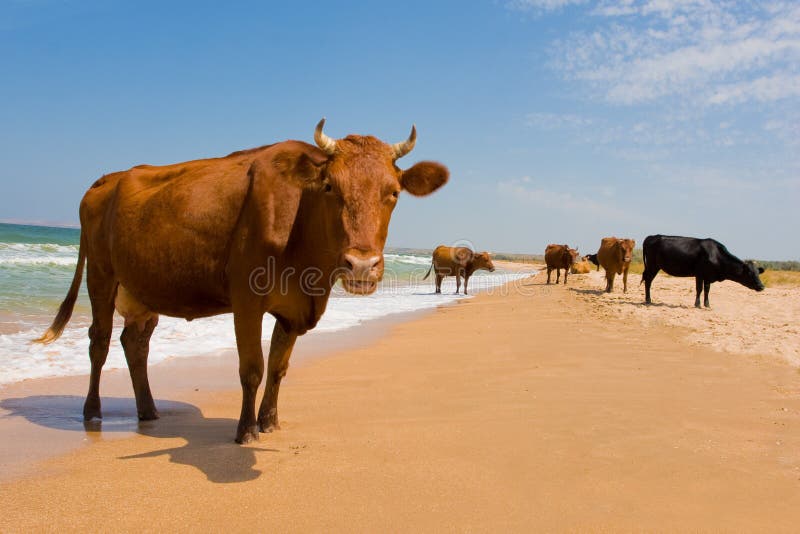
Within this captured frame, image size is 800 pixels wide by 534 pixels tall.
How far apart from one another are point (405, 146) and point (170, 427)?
113 inches

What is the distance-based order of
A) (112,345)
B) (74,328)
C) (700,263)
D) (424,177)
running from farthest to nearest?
(700,263)
(74,328)
(112,345)
(424,177)

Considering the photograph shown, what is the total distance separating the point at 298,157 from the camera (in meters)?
3.49

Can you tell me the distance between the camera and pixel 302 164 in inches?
137

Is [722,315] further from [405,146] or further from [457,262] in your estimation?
[457,262]

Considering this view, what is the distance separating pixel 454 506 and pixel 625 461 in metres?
1.29

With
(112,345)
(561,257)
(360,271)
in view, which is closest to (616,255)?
(561,257)

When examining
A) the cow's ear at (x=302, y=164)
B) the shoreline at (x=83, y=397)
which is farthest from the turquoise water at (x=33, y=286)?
the cow's ear at (x=302, y=164)

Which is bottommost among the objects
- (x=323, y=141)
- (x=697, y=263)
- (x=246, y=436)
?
(x=246, y=436)

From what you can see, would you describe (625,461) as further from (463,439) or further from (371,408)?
(371,408)

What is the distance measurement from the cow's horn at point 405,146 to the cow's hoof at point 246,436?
2147mm

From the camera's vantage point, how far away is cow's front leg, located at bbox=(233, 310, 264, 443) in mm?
3580

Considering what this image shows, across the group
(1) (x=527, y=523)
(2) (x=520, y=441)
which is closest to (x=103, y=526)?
(1) (x=527, y=523)

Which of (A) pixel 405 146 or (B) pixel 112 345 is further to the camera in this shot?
(B) pixel 112 345

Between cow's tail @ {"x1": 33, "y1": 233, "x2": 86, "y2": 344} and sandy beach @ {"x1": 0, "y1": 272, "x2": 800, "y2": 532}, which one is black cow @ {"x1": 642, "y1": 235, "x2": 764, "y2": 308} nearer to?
sandy beach @ {"x1": 0, "y1": 272, "x2": 800, "y2": 532}
